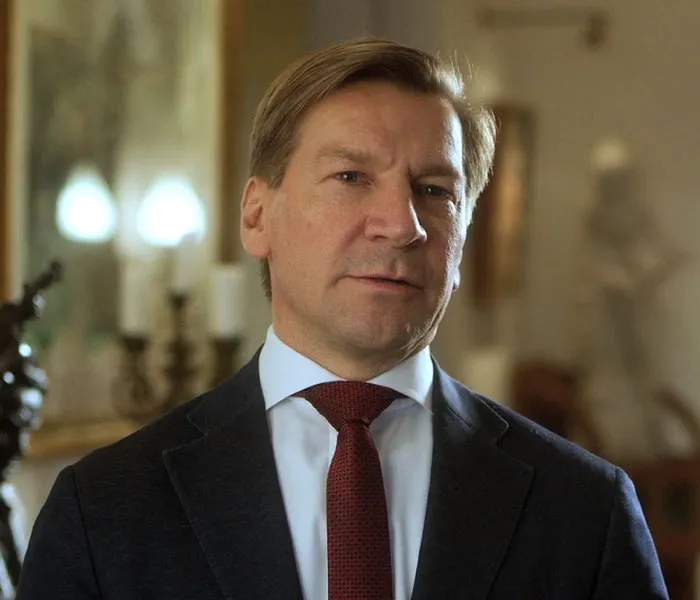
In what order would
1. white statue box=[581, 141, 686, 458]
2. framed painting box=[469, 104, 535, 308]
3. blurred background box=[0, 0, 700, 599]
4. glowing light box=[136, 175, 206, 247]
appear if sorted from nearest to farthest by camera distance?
blurred background box=[0, 0, 700, 599] < glowing light box=[136, 175, 206, 247] < framed painting box=[469, 104, 535, 308] < white statue box=[581, 141, 686, 458]

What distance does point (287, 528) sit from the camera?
3.60 ft

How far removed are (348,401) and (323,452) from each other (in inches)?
2.3

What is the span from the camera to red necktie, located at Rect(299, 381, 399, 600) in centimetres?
107

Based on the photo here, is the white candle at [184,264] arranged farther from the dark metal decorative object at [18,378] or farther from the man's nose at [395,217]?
the man's nose at [395,217]

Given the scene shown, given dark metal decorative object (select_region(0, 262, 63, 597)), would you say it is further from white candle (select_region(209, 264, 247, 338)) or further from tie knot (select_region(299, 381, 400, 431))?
white candle (select_region(209, 264, 247, 338))

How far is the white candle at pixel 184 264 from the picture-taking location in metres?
2.62

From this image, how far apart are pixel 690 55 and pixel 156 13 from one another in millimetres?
2885

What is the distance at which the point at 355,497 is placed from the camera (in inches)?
43.3

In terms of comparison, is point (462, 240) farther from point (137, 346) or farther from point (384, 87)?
point (137, 346)

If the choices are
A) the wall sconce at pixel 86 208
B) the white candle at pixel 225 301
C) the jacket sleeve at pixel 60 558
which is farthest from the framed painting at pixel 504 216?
the jacket sleeve at pixel 60 558

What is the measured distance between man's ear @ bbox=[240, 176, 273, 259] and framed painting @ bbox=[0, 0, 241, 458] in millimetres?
941

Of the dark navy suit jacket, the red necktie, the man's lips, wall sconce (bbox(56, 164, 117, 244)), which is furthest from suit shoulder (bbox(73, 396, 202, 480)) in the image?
wall sconce (bbox(56, 164, 117, 244))

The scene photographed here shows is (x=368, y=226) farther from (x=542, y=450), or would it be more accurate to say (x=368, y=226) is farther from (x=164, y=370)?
(x=164, y=370)

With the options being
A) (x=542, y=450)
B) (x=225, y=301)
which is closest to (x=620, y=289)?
(x=225, y=301)
